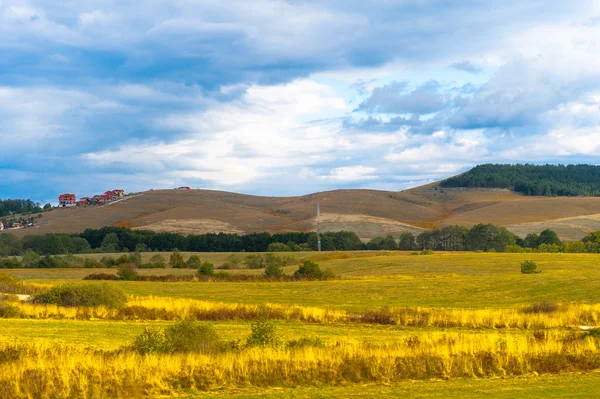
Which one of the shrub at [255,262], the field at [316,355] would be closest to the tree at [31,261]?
the shrub at [255,262]

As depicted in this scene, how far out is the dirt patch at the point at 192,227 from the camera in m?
133

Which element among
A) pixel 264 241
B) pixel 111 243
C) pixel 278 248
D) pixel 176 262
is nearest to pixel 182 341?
pixel 176 262

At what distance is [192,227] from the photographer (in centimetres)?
13700

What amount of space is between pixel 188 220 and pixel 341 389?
132391mm

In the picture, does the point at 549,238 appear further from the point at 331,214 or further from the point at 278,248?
the point at 331,214

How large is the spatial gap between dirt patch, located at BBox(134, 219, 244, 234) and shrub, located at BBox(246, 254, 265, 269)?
4799 cm

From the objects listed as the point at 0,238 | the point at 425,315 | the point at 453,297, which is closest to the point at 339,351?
the point at 425,315

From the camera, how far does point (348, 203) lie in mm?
166625

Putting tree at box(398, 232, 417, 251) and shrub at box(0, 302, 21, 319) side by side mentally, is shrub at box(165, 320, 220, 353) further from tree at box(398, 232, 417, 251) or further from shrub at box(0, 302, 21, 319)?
tree at box(398, 232, 417, 251)

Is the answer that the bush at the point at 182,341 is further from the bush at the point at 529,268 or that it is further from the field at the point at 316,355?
the bush at the point at 529,268

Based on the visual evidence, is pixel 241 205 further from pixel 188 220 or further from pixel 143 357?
pixel 143 357

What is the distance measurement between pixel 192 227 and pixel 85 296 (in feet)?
354

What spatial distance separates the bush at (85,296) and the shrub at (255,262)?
51.2m

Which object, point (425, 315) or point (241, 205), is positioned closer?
point (425, 315)
